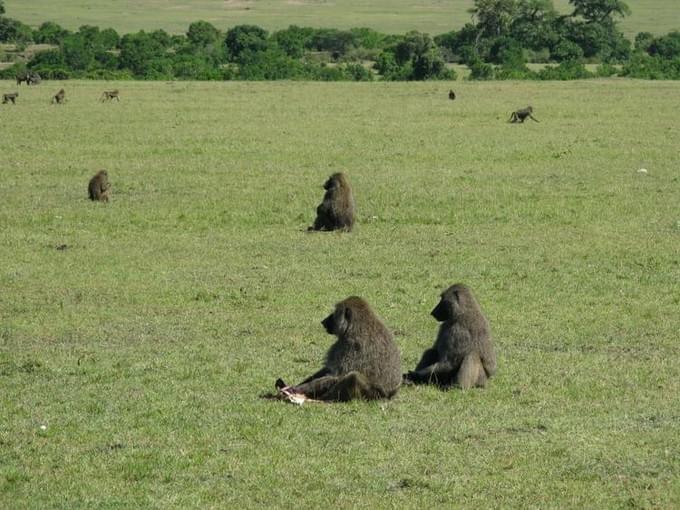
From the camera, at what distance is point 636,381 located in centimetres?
1098

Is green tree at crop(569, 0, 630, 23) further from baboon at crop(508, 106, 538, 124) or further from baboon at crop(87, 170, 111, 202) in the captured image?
baboon at crop(87, 170, 111, 202)

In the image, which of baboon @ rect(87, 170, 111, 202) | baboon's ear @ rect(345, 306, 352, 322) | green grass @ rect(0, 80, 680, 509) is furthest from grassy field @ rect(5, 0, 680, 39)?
baboon's ear @ rect(345, 306, 352, 322)

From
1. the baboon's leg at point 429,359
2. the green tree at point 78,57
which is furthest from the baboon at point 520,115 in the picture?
the green tree at point 78,57

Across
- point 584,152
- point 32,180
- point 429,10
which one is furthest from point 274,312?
point 429,10

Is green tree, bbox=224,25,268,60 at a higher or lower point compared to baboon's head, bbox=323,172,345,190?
lower

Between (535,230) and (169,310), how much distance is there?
23.9 ft

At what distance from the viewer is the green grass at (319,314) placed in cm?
826

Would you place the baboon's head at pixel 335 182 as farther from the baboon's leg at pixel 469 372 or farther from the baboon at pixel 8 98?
the baboon at pixel 8 98

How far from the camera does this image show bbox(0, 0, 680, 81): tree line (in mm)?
63312

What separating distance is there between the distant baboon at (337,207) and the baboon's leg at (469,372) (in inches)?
337

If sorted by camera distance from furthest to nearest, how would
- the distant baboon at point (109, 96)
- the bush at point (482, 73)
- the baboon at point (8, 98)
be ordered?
the bush at point (482, 73), the distant baboon at point (109, 96), the baboon at point (8, 98)

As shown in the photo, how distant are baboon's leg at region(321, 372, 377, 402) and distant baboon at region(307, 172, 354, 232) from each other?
29.9ft

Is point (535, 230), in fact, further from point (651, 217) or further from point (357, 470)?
point (357, 470)

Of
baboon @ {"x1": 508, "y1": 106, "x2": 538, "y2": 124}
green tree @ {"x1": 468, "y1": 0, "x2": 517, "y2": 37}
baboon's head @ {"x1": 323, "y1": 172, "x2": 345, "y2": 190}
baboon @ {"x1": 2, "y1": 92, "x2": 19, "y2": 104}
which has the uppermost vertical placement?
green tree @ {"x1": 468, "y1": 0, "x2": 517, "y2": 37}
